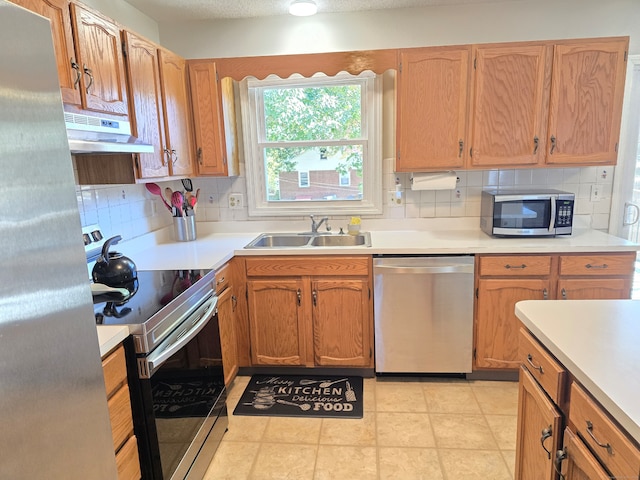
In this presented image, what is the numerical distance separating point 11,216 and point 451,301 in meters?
2.33

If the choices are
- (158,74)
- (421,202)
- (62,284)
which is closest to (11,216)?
(62,284)

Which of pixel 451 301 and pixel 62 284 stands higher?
pixel 62 284

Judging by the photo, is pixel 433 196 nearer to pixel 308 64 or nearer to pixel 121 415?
pixel 308 64

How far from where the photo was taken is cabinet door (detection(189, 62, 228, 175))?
2.79m

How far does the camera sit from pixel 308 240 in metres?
3.08

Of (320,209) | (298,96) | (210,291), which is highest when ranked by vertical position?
(298,96)

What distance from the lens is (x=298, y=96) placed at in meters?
3.12

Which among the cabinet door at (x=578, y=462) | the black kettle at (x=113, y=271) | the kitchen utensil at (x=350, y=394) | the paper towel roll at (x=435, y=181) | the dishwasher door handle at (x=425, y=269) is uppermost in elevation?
the paper towel roll at (x=435, y=181)

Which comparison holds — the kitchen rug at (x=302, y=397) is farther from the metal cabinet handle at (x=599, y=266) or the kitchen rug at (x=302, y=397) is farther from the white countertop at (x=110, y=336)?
the metal cabinet handle at (x=599, y=266)

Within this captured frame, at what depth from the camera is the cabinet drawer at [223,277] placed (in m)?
2.38

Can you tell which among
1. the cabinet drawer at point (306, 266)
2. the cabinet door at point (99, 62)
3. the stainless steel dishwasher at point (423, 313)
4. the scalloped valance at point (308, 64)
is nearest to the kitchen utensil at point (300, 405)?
the stainless steel dishwasher at point (423, 313)

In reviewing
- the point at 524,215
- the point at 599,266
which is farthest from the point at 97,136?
the point at 599,266

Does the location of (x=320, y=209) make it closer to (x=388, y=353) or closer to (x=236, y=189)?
(x=236, y=189)

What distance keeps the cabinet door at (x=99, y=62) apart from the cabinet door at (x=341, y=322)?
1515mm
